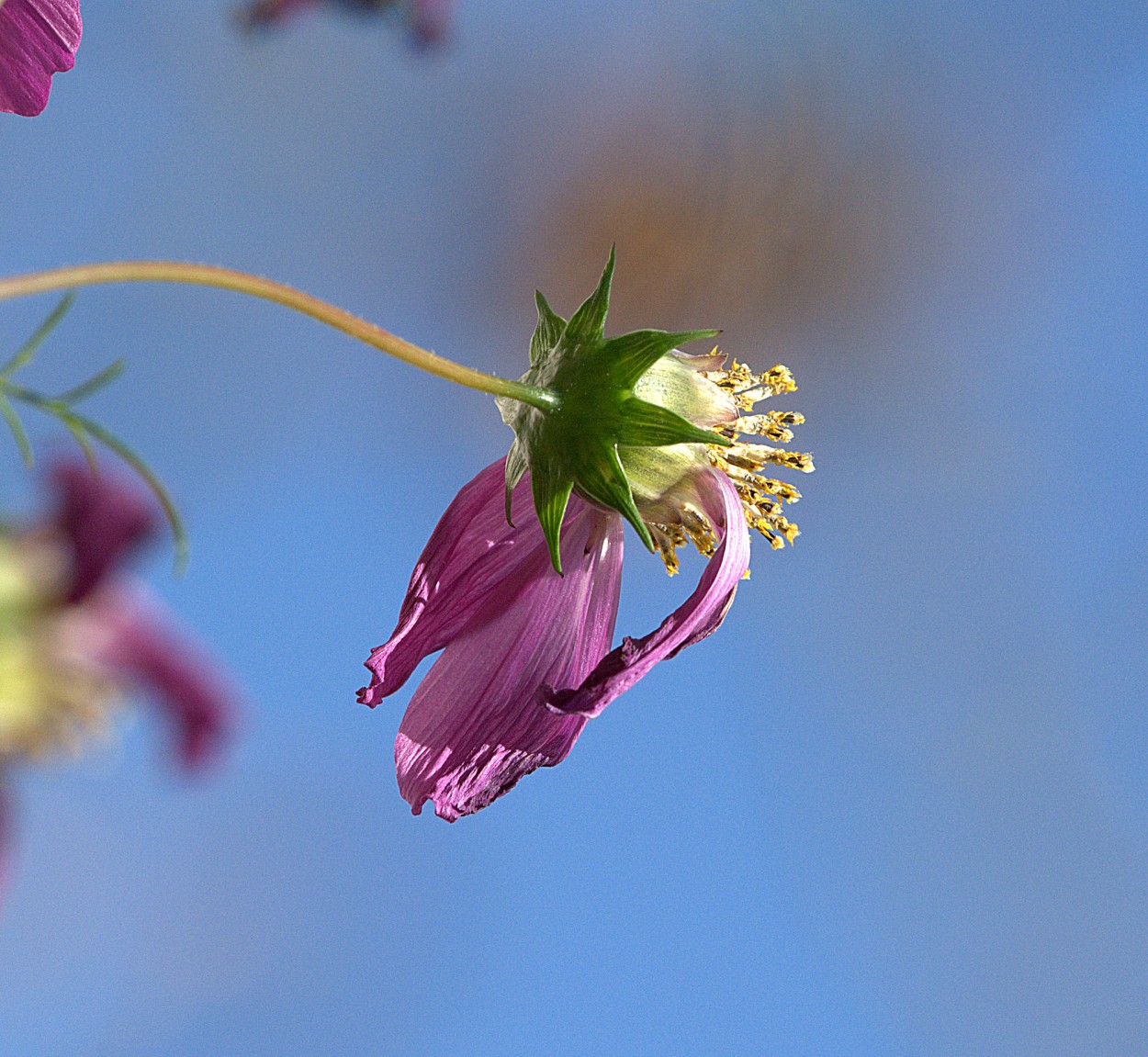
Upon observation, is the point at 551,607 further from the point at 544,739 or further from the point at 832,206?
the point at 832,206

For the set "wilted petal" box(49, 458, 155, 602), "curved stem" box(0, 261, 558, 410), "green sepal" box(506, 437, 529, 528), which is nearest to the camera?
"curved stem" box(0, 261, 558, 410)

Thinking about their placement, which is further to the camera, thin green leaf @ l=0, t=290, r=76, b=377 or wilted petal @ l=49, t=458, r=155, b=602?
wilted petal @ l=49, t=458, r=155, b=602

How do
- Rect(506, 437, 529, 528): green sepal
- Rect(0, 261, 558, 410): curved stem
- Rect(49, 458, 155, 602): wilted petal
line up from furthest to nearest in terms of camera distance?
Rect(49, 458, 155, 602): wilted petal < Rect(506, 437, 529, 528): green sepal < Rect(0, 261, 558, 410): curved stem

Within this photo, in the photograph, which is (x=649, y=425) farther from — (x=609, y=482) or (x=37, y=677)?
(x=37, y=677)

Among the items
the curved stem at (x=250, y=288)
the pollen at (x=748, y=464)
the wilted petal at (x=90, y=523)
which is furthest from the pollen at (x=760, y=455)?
the wilted petal at (x=90, y=523)

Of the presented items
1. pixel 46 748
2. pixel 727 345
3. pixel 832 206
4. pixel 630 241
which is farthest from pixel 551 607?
pixel 727 345

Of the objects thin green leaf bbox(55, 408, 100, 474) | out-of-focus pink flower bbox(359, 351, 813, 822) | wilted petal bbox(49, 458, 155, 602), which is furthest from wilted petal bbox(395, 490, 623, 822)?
wilted petal bbox(49, 458, 155, 602)

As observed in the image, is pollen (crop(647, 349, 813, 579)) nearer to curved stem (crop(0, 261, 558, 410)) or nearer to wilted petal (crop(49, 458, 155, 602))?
curved stem (crop(0, 261, 558, 410))
